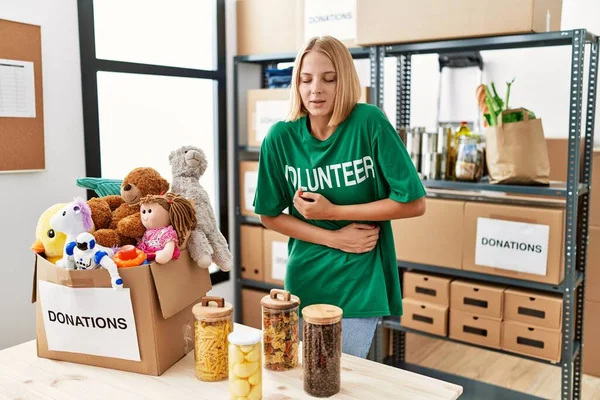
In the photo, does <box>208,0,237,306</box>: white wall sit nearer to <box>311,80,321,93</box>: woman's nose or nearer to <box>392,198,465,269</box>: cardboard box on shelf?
<box>392,198,465,269</box>: cardboard box on shelf

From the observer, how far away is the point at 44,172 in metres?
2.18

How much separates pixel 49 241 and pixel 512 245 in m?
1.78

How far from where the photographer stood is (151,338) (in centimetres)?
118

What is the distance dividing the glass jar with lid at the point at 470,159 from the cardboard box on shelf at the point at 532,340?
0.63 m

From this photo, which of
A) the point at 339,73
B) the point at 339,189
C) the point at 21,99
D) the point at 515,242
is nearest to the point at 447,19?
the point at 515,242

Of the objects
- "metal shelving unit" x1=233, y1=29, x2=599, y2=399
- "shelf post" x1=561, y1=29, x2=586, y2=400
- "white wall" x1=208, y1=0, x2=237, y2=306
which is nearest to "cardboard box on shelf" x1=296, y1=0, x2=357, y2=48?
"metal shelving unit" x1=233, y1=29, x2=599, y2=399

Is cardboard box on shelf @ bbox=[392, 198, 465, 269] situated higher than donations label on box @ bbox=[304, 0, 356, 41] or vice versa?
donations label on box @ bbox=[304, 0, 356, 41]

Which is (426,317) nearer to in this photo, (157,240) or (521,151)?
(521,151)

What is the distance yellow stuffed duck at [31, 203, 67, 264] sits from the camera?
4.04 ft

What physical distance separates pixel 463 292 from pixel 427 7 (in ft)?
3.97

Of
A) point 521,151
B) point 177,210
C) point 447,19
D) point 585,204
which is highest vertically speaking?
point 447,19

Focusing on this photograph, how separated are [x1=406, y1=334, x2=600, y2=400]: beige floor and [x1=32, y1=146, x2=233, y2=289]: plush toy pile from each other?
2.04m

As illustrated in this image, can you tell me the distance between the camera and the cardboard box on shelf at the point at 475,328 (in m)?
2.42

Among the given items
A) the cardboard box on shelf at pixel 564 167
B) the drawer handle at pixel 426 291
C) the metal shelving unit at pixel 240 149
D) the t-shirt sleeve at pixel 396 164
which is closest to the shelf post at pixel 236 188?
the metal shelving unit at pixel 240 149
